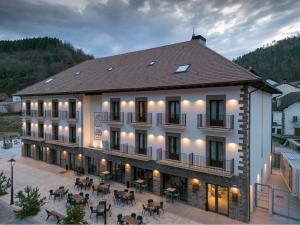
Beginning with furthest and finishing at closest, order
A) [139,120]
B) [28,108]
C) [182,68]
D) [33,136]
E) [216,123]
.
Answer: [28,108] → [33,136] → [139,120] → [182,68] → [216,123]

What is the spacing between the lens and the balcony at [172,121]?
57.8 ft

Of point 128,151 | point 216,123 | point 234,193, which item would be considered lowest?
point 234,193

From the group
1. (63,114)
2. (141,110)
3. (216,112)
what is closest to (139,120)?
(141,110)

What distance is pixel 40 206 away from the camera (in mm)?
16281

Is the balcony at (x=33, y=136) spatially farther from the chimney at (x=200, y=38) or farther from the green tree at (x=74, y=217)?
the chimney at (x=200, y=38)

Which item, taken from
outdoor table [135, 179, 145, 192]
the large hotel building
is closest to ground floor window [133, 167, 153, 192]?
the large hotel building

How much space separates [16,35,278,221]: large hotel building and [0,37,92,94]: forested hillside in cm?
9083

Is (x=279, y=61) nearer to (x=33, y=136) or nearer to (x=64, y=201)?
(x=33, y=136)

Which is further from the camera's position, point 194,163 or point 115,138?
point 115,138

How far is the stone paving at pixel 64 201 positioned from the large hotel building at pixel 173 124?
2.92ft

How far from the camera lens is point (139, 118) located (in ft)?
67.2

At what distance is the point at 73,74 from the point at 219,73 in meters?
21.3

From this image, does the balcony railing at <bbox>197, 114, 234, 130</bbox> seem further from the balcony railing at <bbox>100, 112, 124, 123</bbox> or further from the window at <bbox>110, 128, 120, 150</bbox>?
the window at <bbox>110, 128, 120, 150</bbox>

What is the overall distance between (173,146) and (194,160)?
214cm
